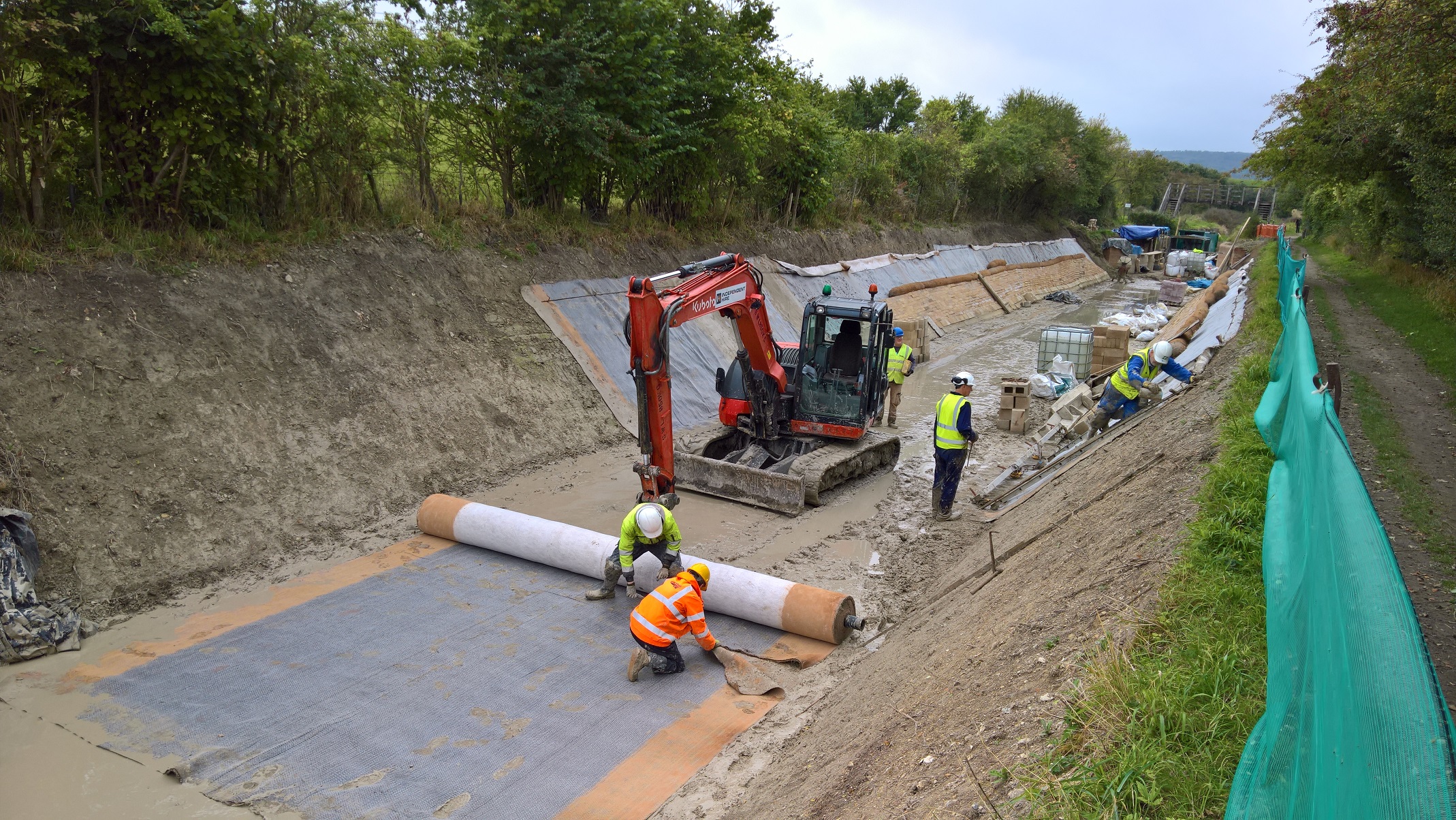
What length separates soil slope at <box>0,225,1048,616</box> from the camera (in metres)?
8.05

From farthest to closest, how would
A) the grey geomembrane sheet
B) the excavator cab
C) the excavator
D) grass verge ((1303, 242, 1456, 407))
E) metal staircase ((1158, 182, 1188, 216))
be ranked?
metal staircase ((1158, 182, 1188, 216)) → grass verge ((1303, 242, 1456, 407)) → the excavator cab → the excavator → the grey geomembrane sheet

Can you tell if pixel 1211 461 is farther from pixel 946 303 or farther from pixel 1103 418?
pixel 946 303

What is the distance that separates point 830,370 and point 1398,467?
6476mm

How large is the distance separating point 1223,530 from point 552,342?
10.8 metres

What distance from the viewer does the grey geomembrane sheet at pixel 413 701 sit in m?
5.36

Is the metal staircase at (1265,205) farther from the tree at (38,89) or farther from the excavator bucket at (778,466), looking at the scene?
the tree at (38,89)

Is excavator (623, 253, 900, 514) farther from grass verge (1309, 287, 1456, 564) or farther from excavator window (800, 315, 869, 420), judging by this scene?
grass verge (1309, 287, 1456, 564)

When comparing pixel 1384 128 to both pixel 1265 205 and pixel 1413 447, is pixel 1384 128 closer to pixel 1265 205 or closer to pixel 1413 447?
pixel 1413 447

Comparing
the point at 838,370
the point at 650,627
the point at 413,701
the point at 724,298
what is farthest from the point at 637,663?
the point at 838,370

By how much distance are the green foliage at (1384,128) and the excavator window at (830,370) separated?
27.7 feet

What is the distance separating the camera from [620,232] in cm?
1747

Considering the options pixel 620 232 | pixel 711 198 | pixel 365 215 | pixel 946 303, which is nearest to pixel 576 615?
pixel 365 215

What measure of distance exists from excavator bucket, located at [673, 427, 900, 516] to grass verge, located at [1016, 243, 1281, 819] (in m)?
5.35

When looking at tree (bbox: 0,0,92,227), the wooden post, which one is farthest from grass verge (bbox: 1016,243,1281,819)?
the wooden post
